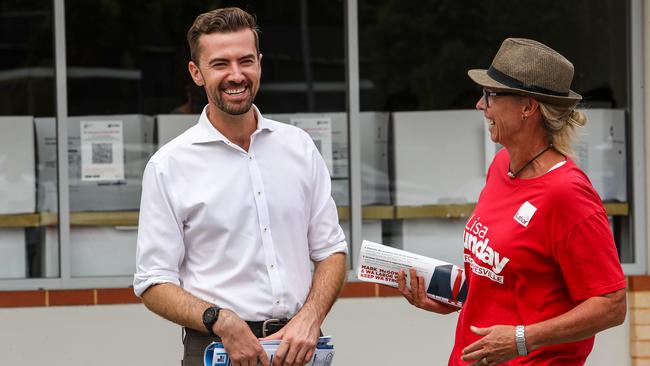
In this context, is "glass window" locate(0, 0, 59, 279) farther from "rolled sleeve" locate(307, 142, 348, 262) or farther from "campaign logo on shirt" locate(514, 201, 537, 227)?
"campaign logo on shirt" locate(514, 201, 537, 227)

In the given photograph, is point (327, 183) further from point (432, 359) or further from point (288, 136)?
point (432, 359)

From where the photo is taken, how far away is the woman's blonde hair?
138 inches

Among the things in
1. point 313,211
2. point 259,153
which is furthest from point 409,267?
point 259,153

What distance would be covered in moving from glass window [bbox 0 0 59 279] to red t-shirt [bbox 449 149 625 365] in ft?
11.6

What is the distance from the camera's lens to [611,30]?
22.0 feet

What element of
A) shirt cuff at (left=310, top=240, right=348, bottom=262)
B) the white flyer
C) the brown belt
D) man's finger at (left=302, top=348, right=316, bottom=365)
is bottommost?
man's finger at (left=302, top=348, right=316, bottom=365)

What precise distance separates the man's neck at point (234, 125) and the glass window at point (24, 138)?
121 inches

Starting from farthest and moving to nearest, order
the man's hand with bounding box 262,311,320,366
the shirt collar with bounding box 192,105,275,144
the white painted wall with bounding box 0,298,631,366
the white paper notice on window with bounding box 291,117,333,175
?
the white paper notice on window with bounding box 291,117,333,175 → the white painted wall with bounding box 0,298,631,366 → the shirt collar with bounding box 192,105,275,144 → the man's hand with bounding box 262,311,320,366

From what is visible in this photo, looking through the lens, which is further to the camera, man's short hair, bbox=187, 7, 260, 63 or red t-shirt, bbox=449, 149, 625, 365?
man's short hair, bbox=187, 7, 260, 63

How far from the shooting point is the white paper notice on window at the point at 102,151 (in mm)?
6512

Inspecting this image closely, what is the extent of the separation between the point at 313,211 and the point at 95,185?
304 centimetres

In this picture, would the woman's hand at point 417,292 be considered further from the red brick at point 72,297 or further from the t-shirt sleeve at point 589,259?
the red brick at point 72,297

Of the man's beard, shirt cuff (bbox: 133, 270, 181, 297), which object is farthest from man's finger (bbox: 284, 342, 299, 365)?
the man's beard

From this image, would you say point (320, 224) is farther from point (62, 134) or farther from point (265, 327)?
point (62, 134)
